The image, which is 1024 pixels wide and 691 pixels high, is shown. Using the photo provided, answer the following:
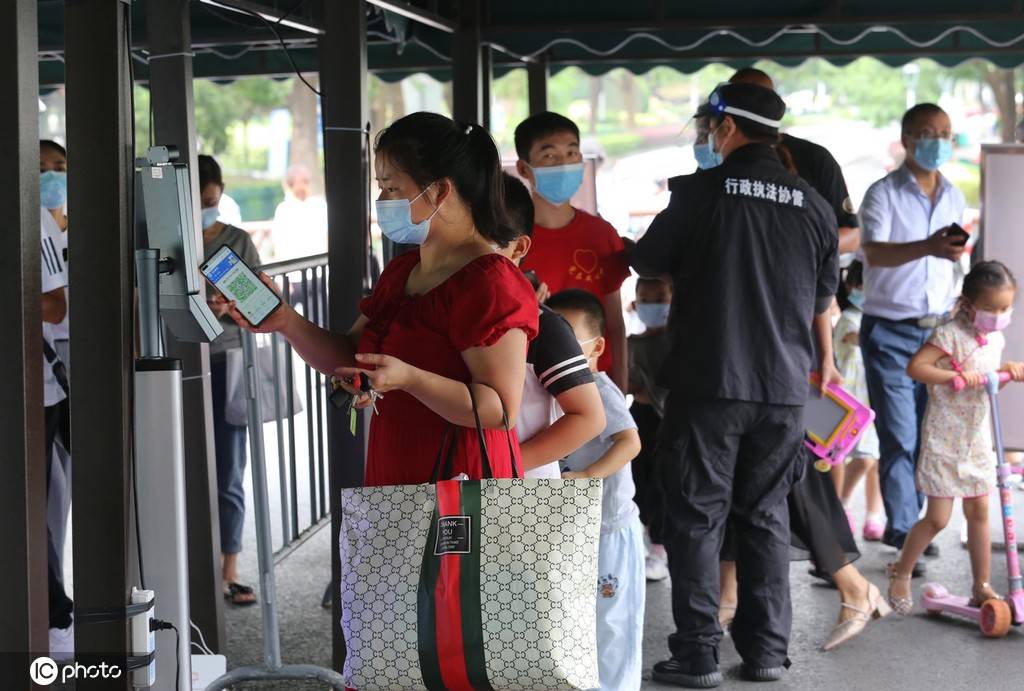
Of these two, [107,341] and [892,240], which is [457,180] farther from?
[892,240]

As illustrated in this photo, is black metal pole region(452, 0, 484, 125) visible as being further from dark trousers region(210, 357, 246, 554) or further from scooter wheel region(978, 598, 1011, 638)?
scooter wheel region(978, 598, 1011, 638)

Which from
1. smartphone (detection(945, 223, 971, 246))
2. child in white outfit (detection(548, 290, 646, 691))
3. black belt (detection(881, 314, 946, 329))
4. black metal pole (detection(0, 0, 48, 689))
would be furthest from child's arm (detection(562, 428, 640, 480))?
black belt (detection(881, 314, 946, 329))

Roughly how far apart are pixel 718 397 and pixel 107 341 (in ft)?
7.11

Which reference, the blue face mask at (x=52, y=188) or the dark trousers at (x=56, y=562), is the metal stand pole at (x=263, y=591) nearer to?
the dark trousers at (x=56, y=562)

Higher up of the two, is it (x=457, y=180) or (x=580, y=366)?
(x=457, y=180)

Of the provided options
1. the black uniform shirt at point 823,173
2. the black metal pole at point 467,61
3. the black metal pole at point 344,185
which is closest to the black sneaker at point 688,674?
the black metal pole at point 344,185

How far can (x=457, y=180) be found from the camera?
2582 mm

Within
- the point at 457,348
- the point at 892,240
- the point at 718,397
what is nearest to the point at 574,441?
the point at 457,348

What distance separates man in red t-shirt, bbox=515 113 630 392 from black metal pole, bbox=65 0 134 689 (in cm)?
197

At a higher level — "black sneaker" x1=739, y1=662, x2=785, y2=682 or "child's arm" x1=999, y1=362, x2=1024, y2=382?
"child's arm" x1=999, y1=362, x2=1024, y2=382

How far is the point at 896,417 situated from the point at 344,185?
9.64 feet

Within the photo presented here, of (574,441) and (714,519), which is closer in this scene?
(574,441)

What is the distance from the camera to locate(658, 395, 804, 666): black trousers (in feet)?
14.3

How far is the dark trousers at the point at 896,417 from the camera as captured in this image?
6.00 m
